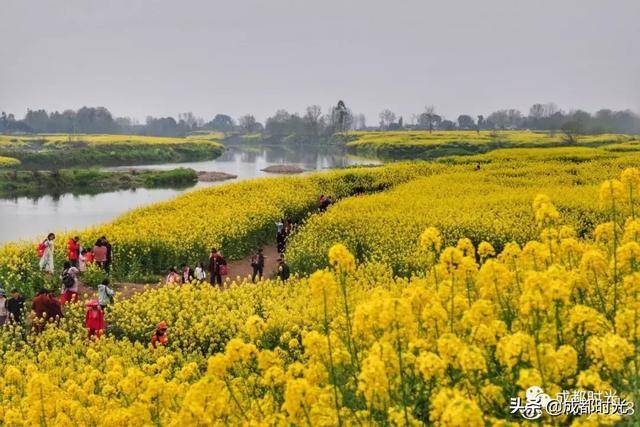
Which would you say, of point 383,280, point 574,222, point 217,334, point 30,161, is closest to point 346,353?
point 217,334

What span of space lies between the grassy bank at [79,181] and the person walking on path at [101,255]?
3599cm

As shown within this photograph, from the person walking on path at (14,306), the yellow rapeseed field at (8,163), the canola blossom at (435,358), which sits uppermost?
the yellow rapeseed field at (8,163)

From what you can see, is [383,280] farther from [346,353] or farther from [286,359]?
[346,353]

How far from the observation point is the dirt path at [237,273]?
16.0m

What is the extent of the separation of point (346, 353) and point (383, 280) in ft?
28.7

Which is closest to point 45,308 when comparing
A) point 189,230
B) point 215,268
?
point 215,268

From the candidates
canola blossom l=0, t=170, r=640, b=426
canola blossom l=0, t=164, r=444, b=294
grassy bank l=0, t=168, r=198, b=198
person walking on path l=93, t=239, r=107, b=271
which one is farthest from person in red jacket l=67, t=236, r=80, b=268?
grassy bank l=0, t=168, r=198, b=198

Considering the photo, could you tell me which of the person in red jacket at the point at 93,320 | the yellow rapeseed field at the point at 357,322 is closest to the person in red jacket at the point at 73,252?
the yellow rapeseed field at the point at 357,322

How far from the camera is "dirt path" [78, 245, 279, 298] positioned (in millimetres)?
16031

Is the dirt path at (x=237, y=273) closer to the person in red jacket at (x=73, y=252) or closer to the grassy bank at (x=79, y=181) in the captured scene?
the person in red jacket at (x=73, y=252)

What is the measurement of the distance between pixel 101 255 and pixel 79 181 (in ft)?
135

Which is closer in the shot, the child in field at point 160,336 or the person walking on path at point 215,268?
the child in field at point 160,336

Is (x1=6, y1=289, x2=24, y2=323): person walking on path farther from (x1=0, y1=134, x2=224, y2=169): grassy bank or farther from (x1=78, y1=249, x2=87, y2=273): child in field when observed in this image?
(x1=0, y1=134, x2=224, y2=169): grassy bank

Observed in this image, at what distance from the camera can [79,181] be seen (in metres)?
54.9
